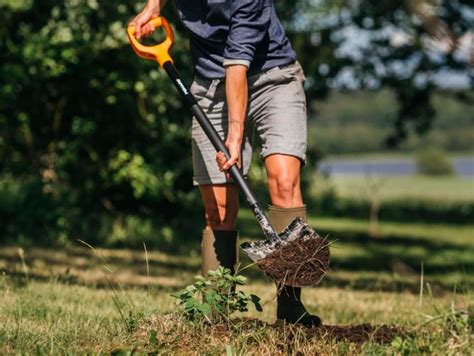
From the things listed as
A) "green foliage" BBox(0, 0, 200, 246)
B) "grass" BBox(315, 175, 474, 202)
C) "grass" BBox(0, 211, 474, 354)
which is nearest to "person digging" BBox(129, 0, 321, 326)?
"grass" BBox(0, 211, 474, 354)

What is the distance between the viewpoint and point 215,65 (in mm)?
4297

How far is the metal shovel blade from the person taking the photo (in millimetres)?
3771

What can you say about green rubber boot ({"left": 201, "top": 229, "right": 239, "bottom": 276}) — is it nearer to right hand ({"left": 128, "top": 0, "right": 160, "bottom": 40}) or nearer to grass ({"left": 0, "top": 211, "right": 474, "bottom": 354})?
grass ({"left": 0, "top": 211, "right": 474, "bottom": 354})

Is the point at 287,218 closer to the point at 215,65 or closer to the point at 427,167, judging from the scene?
the point at 215,65

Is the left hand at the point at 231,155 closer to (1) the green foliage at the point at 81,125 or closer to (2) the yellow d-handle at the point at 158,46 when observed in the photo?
(2) the yellow d-handle at the point at 158,46

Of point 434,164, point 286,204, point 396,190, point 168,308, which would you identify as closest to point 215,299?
point 286,204

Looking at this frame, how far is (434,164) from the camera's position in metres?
61.1

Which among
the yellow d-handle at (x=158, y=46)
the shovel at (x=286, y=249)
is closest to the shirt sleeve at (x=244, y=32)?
the shovel at (x=286, y=249)

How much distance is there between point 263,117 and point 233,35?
432mm

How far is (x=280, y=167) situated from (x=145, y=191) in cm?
642

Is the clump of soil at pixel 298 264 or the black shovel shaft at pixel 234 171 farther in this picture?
the black shovel shaft at pixel 234 171

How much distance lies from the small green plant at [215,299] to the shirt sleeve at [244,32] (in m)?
0.95

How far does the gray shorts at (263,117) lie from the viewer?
4168mm

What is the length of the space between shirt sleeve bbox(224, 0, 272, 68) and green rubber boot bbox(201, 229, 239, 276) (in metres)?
0.85
